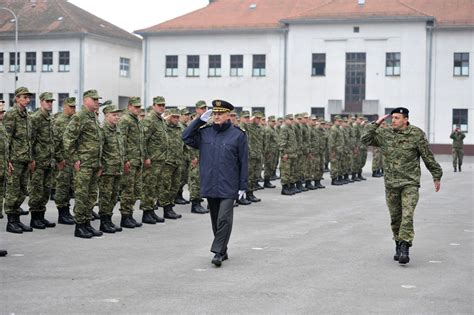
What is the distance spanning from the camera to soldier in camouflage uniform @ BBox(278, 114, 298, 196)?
21578mm

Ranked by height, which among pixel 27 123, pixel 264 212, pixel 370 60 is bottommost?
pixel 264 212

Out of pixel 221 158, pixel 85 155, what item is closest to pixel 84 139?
pixel 85 155

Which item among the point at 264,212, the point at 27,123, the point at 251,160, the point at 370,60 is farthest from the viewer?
the point at 370,60

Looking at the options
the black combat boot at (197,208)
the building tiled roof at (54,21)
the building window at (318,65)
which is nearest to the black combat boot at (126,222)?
the black combat boot at (197,208)

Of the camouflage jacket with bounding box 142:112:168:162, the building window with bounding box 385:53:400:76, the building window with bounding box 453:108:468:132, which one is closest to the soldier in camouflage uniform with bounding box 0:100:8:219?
the camouflage jacket with bounding box 142:112:168:162

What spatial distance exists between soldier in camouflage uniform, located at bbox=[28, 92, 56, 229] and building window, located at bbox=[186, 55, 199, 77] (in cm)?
4410

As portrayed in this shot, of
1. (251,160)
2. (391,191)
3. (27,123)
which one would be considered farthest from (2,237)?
(251,160)

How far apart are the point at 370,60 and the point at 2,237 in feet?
142

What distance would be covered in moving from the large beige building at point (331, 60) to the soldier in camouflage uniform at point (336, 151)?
26743mm

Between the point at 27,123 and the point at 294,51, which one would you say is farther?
the point at 294,51

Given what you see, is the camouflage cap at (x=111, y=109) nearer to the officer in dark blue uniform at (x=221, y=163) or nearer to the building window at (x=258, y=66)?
the officer in dark blue uniform at (x=221, y=163)

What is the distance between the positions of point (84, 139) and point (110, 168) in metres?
0.66

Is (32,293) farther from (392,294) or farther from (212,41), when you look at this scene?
(212,41)

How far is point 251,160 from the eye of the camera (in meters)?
20.2
